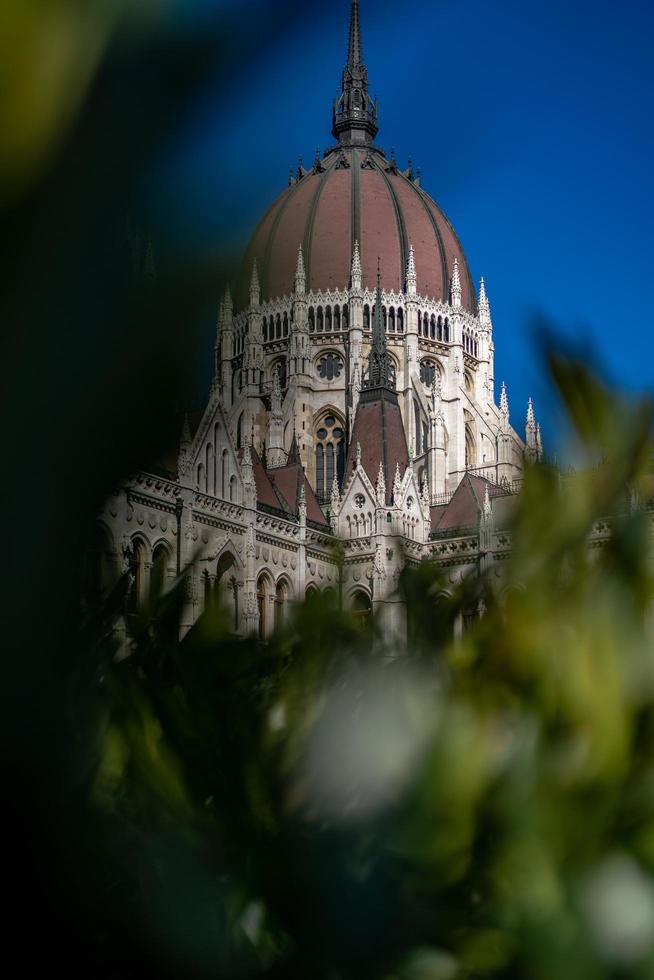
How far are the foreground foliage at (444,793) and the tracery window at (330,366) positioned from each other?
1980 inches

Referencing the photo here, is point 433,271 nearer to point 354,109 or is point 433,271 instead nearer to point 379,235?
point 379,235

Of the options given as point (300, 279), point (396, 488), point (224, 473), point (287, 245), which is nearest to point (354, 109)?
point (287, 245)

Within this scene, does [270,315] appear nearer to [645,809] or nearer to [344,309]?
[344,309]

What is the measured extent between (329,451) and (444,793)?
49525 mm

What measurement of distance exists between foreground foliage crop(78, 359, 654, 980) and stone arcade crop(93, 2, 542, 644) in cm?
2937

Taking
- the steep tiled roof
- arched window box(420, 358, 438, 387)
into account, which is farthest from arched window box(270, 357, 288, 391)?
the steep tiled roof

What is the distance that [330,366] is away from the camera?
175 feet

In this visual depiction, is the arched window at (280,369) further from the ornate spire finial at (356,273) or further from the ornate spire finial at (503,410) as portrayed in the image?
the ornate spire finial at (503,410)

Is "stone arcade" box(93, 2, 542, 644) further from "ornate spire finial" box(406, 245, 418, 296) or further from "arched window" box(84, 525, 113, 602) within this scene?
"arched window" box(84, 525, 113, 602)

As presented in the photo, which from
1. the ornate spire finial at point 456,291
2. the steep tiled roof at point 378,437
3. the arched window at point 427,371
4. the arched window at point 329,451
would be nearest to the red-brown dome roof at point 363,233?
the ornate spire finial at point 456,291

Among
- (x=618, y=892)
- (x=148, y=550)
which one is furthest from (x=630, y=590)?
(x=148, y=550)

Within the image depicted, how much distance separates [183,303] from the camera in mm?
2352

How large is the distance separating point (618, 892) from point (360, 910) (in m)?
0.61

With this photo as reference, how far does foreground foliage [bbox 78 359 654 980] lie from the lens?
7.72 ft
